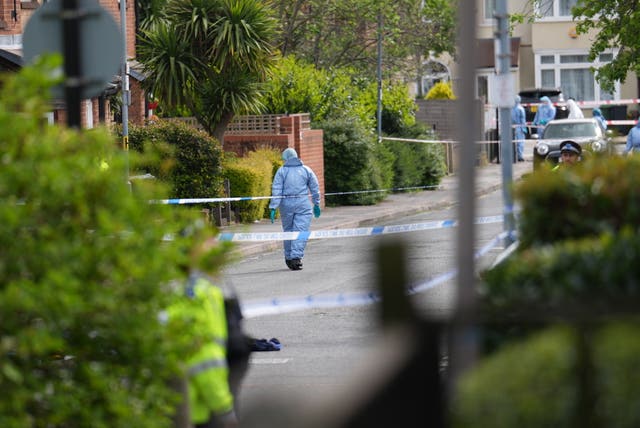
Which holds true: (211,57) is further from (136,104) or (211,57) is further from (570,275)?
(570,275)

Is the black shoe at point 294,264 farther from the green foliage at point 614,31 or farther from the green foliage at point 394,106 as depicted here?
the green foliage at point 394,106

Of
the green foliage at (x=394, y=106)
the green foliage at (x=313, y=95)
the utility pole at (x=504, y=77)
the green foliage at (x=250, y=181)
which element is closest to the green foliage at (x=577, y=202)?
the utility pole at (x=504, y=77)

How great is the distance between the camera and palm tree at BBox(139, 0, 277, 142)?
85.6 ft

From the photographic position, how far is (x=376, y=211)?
27422 mm

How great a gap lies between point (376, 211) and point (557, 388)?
2310 cm

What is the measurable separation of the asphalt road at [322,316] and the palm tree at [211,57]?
488 centimetres

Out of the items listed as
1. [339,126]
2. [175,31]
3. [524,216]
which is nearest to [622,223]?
[524,216]

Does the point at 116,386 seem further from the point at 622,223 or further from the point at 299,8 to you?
the point at 299,8

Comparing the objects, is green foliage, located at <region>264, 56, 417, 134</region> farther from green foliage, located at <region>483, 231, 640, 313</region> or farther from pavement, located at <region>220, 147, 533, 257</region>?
green foliage, located at <region>483, 231, 640, 313</region>

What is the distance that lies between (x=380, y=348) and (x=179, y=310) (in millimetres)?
1998

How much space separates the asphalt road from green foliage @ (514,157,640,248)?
2.50 feet

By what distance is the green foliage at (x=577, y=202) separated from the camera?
5645mm

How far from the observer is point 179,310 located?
596 cm

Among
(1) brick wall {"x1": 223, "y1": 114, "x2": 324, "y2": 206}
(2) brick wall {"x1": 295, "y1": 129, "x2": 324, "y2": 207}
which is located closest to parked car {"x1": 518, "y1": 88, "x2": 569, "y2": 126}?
(2) brick wall {"x1": 295, "y1": 129, "x2": 324, "y2": 207}
